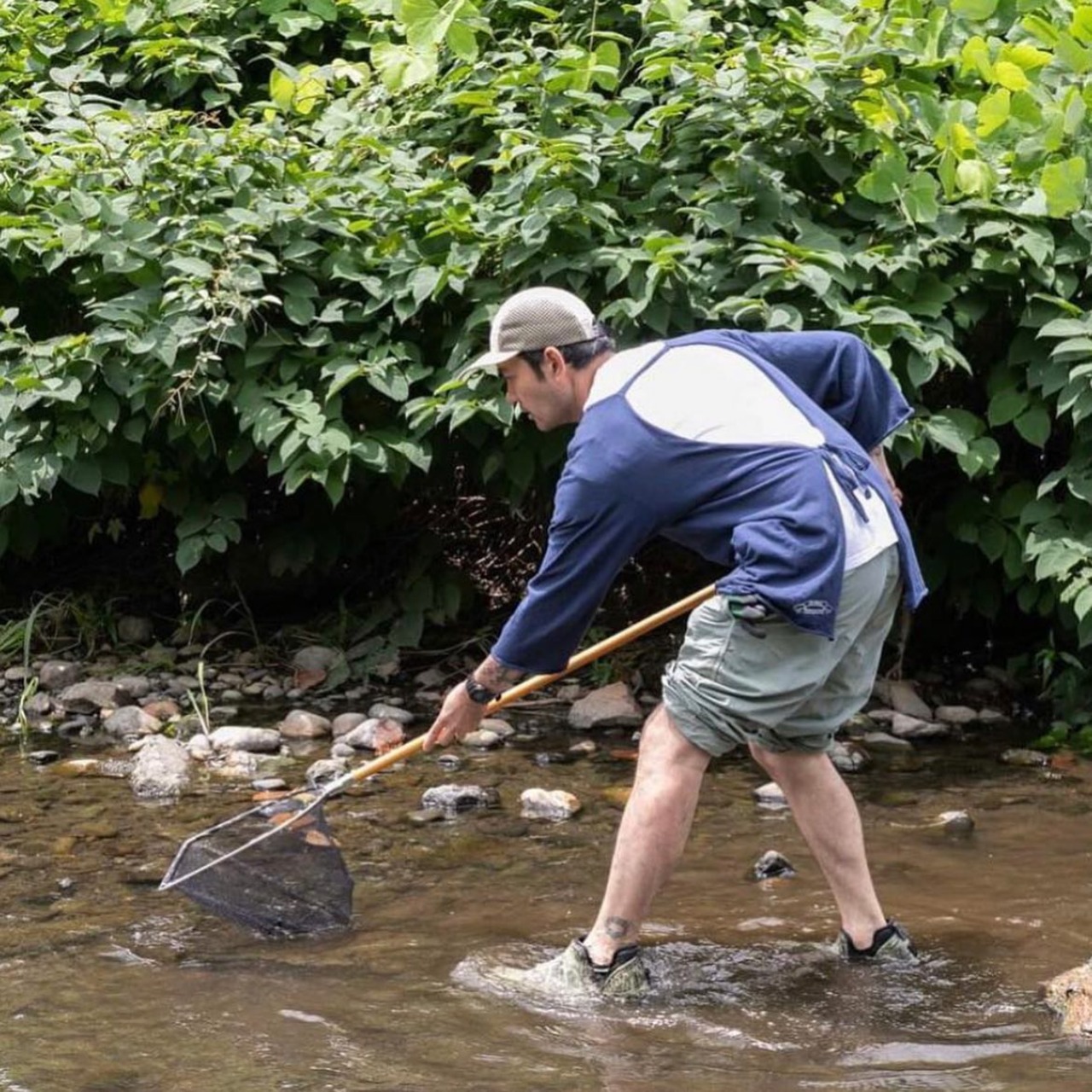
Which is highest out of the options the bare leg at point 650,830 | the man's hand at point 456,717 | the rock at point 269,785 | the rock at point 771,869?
the man's hand at point 456,717

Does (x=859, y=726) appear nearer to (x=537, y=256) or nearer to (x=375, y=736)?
(x=375, y=736)

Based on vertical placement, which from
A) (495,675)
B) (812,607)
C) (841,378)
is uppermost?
(841,378)

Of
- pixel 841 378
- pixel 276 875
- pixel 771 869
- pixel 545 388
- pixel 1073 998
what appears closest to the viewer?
pixel 1073 998

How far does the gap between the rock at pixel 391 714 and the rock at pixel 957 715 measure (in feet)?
6.22

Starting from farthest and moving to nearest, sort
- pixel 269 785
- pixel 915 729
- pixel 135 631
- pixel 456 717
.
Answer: pixel 135 631 < pixel 915 729 < pixel 269 785 < pixel 456 717

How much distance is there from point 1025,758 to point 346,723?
7.62 ft

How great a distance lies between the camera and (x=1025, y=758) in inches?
233

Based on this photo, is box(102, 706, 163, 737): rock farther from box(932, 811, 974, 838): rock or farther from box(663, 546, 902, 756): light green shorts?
box(663, 546, 902, 756): light green shorts

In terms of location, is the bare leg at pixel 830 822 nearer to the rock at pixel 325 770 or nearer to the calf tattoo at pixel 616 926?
the calf tattoo at pixel 616 926

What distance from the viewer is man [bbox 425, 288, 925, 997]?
3680 millimetres

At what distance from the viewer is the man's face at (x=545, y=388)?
3830 mm

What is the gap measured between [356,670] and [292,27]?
2.68 meters

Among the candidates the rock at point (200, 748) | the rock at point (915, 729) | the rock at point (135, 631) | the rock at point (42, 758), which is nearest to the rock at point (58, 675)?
the rock at point (135, 631)

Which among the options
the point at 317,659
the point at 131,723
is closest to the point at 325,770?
the point at 131,723
